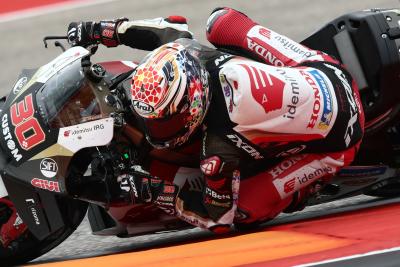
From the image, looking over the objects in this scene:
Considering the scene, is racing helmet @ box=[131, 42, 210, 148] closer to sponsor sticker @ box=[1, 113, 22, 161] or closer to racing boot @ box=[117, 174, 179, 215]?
racing boot @ box=[117, 174, 179, 215]

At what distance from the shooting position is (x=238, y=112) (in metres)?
4.06

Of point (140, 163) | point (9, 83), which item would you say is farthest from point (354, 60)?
point (9, 83)

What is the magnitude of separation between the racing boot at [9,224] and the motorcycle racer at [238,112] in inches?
22.3

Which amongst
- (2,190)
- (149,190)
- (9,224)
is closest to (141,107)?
(149,190)

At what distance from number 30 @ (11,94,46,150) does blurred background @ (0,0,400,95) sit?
9.33 ft

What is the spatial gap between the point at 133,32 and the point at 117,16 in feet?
8.49

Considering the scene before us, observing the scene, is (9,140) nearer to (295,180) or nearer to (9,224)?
(9,224)

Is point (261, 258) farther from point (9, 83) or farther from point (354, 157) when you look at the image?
point (9, 83)

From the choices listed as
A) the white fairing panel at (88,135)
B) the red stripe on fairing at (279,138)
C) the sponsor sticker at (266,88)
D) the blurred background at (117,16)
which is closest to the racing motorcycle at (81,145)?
the white fairing panel at (88,135)

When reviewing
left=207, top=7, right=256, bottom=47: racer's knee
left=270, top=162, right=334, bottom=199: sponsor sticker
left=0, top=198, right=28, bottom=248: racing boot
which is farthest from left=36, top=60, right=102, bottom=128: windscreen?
left=270, top=162, right=334, bottom=199: sponsor sticker

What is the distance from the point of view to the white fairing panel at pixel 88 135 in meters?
4.11

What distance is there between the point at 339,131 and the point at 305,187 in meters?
0.40

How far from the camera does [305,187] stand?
4.63m

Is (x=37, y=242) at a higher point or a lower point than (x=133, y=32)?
lower
